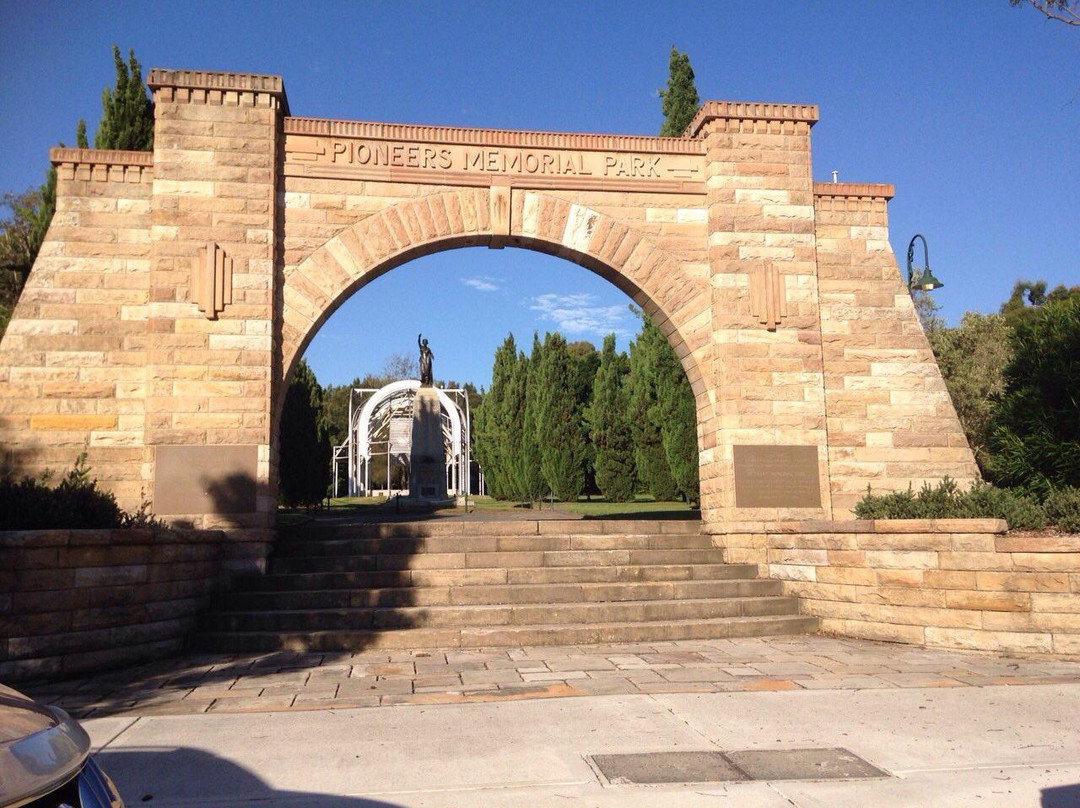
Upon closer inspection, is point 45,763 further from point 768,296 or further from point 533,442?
point 533,442

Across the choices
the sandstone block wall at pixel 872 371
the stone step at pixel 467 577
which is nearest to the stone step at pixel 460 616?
the stone step at pixel 467 577

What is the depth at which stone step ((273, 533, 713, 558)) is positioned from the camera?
9.93 m

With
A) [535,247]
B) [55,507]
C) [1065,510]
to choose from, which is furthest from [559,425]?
[55,507]

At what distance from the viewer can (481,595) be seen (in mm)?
9023

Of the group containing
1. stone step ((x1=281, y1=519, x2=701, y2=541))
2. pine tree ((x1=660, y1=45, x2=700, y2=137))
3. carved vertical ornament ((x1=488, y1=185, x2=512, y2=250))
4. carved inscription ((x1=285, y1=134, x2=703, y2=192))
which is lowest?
stone step ((x1=281, y1=519, x2=701, y2=541))

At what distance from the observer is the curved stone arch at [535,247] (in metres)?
10.5

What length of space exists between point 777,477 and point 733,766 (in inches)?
268

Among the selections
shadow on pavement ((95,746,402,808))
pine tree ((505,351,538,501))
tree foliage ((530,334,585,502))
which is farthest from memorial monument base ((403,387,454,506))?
shadow on pavement ((95,746,402,808))

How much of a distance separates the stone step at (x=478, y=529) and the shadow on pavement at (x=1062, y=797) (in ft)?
22.6

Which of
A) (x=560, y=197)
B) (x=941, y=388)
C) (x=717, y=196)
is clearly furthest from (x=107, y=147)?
(x=941, y=388)

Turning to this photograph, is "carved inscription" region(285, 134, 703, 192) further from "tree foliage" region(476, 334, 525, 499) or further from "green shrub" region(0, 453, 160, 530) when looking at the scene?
"tree foliage" region(476, 334, 525, 499)

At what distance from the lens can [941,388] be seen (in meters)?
11.4

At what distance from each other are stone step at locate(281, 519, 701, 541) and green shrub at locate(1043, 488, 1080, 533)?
13.6ft

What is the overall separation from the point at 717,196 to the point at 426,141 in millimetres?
3901
